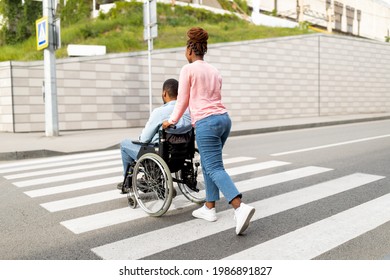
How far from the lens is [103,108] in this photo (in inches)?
543

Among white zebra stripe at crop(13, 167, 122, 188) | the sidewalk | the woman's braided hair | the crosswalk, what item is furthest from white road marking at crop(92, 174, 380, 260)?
the sidewalk

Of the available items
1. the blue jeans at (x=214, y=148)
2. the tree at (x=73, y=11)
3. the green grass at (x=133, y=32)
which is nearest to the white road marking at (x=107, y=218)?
the blue jeans at (x=214, y=148)

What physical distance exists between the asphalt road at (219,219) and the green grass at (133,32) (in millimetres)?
12875

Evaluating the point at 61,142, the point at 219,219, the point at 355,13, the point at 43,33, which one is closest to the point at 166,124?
the point at 219,219

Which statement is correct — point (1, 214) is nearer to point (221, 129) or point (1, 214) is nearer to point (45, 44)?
point (221, 129)

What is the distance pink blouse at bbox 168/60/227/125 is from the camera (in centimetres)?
356

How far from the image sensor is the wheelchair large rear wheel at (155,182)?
12.5 ft

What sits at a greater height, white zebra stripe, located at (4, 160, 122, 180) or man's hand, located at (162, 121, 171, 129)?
man's hand, located at (162, 121, 171, 129)

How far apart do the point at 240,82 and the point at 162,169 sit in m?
13.6

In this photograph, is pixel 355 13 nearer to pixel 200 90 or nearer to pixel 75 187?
pixel 75 187

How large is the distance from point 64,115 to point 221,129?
35.2 ft

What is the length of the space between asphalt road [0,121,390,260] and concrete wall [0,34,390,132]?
6400 millimetres

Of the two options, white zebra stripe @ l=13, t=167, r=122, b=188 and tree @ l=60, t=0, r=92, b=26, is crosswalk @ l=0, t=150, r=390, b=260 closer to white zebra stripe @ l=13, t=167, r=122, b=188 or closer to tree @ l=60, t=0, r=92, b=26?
white zebra stripe @ l=13, t=167, r=122, b=188

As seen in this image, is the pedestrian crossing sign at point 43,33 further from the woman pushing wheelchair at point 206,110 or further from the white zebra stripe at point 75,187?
the woman pushing wheelchair at point 206,110
